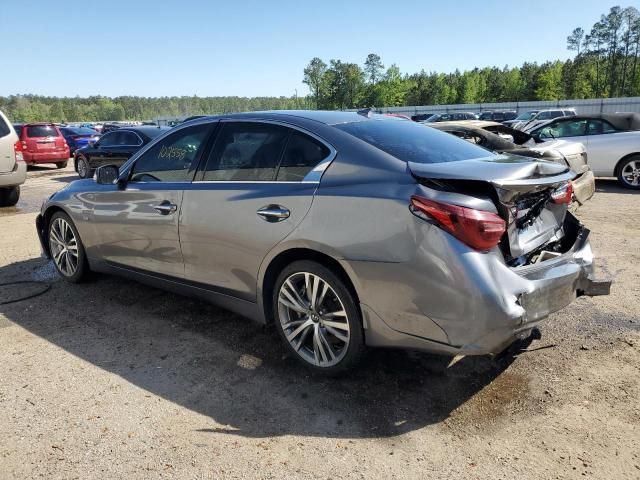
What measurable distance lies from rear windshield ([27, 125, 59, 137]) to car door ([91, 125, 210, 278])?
659 inches

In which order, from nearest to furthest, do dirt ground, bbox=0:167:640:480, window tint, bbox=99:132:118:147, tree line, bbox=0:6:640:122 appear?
dirt ground, bbox=0:167:640:480
window tint, bbox=99:132:118:147
tree line, bbox=0:6:640:122

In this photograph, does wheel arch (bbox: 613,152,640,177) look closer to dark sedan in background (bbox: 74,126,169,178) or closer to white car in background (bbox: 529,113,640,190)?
white car in background (bbox: 529,113,640,190)

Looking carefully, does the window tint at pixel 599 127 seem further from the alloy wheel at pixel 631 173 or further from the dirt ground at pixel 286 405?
the dirt ground at pixel 286 405


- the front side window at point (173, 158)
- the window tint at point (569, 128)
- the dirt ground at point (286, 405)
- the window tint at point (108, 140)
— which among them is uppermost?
the front side window at point (173, 158)

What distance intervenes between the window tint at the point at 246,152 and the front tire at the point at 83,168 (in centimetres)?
1160

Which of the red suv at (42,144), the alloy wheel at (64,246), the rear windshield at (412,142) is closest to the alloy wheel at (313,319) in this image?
the rear windshield at (412,142)

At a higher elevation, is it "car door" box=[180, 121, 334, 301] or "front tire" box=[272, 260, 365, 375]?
"car door" box=[180, 121, 334, 301]

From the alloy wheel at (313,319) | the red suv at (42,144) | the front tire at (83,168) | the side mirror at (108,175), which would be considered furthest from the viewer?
the red suv at (42,144)

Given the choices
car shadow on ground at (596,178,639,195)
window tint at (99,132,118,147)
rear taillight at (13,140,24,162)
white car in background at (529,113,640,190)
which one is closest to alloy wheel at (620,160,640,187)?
white car in background at (529,113,640,190)

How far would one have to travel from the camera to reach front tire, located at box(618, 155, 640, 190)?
1078 cm

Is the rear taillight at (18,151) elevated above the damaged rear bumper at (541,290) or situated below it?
above

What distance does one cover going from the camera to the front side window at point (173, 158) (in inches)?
160

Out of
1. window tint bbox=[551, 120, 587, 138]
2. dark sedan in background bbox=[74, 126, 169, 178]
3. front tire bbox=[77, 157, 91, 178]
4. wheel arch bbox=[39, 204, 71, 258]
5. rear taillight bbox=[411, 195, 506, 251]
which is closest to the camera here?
rear taillight bbox=[411, 195, 506, 251]

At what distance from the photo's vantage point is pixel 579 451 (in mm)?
2555
